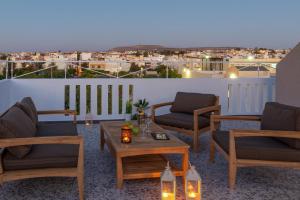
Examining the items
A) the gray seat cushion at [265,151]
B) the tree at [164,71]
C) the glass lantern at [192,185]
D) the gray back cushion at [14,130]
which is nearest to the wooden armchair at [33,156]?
the gray back cushion at [14,130]

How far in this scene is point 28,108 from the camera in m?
3.85

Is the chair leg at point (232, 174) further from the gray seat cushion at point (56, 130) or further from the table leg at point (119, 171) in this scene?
the gray seat cushion at point (56, 130)

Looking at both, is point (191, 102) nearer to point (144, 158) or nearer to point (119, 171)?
point (144, 158)

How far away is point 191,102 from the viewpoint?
5.31m

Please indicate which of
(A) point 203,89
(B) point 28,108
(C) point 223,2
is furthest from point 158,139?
(C) point 223,2

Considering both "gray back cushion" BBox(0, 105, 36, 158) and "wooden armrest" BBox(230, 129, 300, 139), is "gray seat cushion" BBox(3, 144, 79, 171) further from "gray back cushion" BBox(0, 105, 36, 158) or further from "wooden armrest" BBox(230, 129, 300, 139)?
"wooden armrest" BBox(230, 129, 300, 139)

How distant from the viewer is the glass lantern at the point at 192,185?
2.64m

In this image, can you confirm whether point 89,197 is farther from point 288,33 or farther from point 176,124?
point 288,33

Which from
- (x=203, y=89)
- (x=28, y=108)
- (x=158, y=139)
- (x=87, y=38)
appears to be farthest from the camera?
(x=87, y=38)

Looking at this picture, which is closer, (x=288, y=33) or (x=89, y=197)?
(x=89, y=197)

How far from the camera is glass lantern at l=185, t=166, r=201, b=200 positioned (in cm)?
264

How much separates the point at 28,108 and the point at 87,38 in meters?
6.98

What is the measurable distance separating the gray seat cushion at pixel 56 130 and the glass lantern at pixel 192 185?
1607 millimetres

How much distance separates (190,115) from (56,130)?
2.00 m
